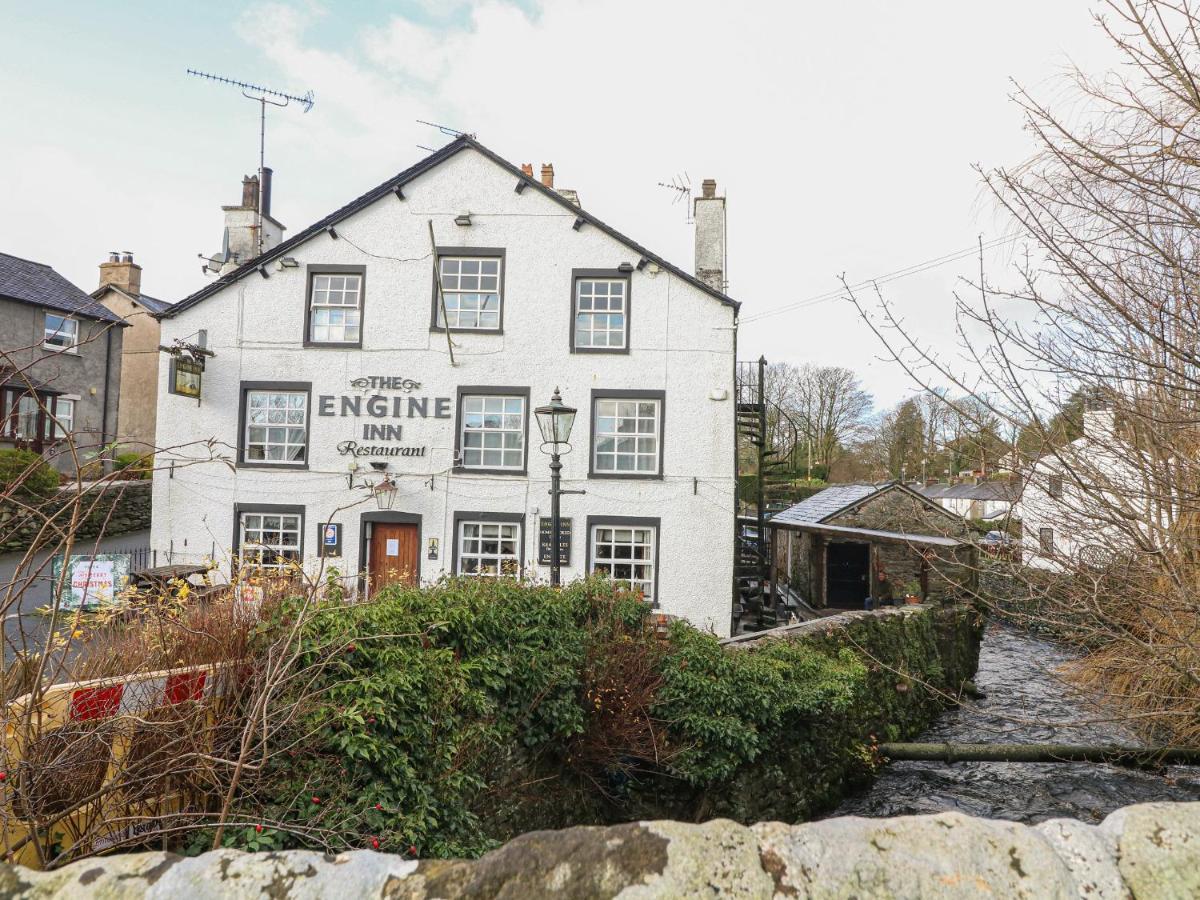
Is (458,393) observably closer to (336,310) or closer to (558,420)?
(336,310)

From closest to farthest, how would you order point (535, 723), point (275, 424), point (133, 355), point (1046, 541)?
point (1046, 541) < point (535, 723) < point (275, 424) < point (133, 355)

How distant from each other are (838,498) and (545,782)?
16903 millimetres

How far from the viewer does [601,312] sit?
14.5 m

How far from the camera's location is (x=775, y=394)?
49469mm

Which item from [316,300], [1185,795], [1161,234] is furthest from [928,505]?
[316,300]

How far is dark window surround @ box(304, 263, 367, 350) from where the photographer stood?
14.6 m

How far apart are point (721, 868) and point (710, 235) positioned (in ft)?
50.8

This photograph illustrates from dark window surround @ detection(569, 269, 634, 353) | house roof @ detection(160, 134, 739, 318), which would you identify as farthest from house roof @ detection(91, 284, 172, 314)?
dark window surround @ detection(569, 269, 634, 353)

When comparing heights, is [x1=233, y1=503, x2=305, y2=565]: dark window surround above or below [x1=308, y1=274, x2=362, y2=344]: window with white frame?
below

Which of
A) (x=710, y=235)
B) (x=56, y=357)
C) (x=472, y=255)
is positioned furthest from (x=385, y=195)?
(x=56, y=357)

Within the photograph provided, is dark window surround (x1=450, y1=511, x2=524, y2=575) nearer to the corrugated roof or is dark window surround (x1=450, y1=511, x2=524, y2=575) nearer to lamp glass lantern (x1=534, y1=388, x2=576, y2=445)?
lamp glass lantern (x1=534, y1=388, x2=576, y2=445)

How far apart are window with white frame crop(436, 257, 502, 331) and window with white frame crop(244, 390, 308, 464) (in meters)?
3.67

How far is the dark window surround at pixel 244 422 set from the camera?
1438 centimetres

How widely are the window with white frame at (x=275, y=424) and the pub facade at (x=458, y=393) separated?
0.04 m
